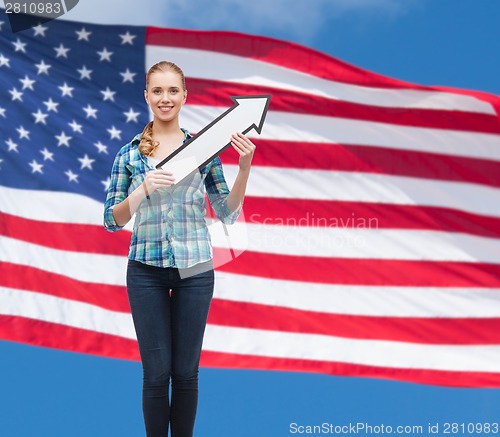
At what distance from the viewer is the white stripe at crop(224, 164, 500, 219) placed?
392 cm

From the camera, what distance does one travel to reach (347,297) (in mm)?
3898

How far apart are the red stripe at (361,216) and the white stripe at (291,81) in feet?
1.94

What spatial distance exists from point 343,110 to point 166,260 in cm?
231

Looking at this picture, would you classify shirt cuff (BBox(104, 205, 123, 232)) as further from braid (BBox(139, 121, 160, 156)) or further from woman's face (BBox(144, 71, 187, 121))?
woman's face (BBox(144, 71, 187, 121))

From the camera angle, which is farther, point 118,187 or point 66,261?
point 66,261

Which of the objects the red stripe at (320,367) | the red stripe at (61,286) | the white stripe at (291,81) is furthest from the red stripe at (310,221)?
the red stripe at (320,367)

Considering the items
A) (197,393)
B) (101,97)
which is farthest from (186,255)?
(101,97)

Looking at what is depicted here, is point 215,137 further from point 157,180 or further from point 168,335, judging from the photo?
point 168,335

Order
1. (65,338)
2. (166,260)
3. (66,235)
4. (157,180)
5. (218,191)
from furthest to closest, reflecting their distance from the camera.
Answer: (66,235), (65,338), (218,191), (166,260), (157,180)

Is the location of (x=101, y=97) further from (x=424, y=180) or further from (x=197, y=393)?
(x=197, y=393)

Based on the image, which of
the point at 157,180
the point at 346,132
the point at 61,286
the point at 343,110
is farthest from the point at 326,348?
the point at 157,180

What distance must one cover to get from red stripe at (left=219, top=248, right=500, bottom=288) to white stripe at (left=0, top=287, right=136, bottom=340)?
2.12 feet

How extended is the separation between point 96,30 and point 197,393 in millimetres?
2586

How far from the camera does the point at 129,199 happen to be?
1.83m
